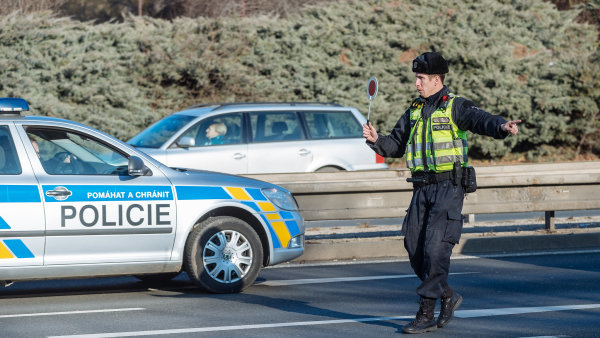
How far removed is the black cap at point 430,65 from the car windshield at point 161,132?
748 cm

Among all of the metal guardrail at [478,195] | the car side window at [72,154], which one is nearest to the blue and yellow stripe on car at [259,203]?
the car side window at [72,154]

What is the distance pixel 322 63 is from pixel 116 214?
1610cm

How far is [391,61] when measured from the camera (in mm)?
24078

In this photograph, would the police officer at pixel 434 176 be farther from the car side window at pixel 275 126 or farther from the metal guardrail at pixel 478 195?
the car side window at pixel 275 126

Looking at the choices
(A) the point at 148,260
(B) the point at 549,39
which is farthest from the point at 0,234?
(B) the point at 549,39

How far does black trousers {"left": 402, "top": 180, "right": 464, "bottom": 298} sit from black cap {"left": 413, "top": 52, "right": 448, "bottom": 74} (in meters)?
0.74

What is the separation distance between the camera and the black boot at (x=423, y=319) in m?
6.33

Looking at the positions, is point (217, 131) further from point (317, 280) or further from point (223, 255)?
point (223, 255)

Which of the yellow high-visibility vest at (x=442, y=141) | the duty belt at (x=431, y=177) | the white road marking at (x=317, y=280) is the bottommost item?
the white road marking at (x=317, y=280)

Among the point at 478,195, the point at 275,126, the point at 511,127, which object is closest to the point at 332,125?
the point at 275,126

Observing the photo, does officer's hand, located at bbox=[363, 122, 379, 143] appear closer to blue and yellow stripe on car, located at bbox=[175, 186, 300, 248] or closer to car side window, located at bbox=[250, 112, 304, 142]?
blue and yellow stripe on car, located at bbox=[175, 186, 300, 248]

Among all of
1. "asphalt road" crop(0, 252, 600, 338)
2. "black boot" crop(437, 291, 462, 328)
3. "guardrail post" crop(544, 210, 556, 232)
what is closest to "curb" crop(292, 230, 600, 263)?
"guardrail post" crop(544, 210, 556, 232)

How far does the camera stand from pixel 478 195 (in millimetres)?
11117

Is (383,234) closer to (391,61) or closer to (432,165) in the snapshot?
(432,165)
